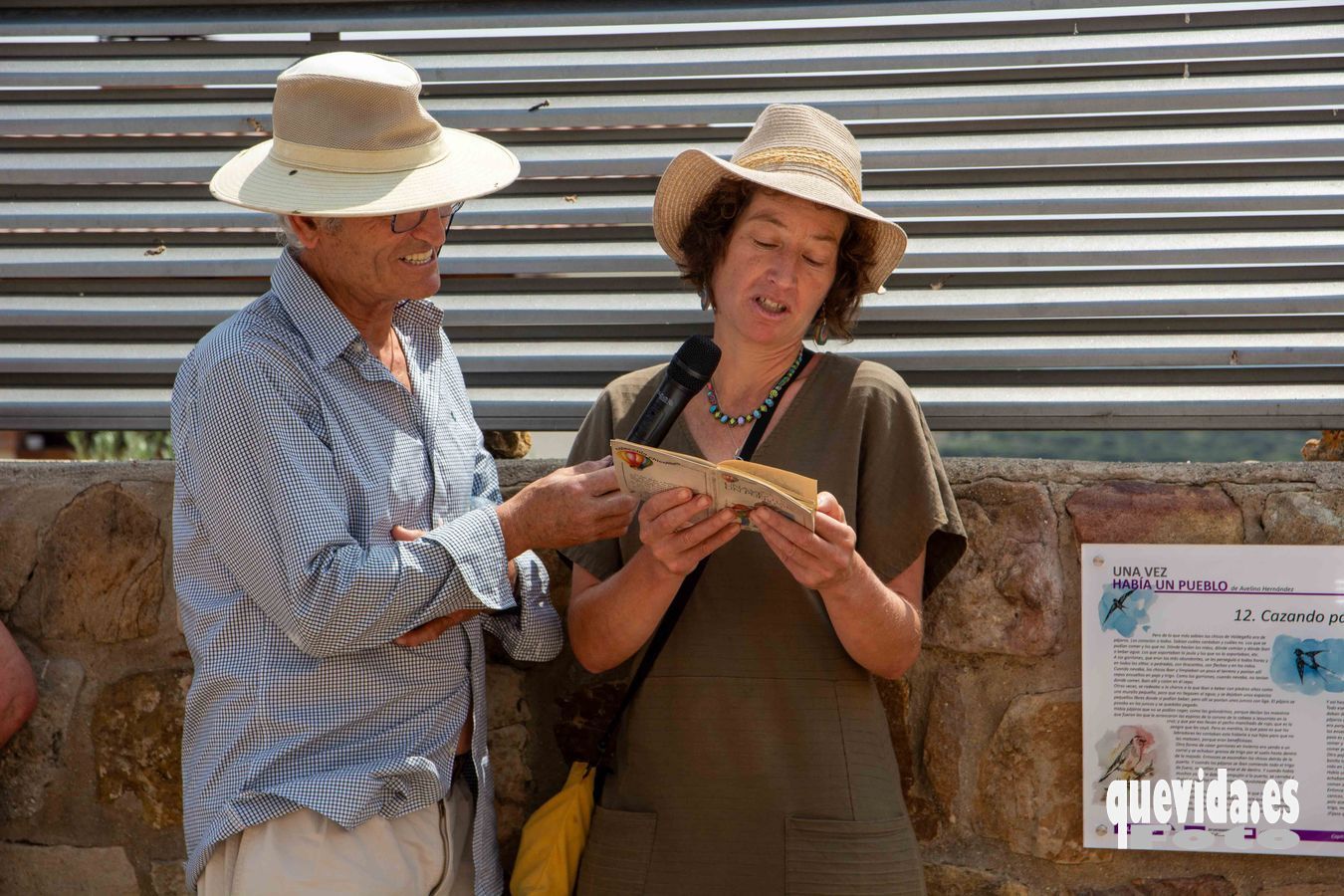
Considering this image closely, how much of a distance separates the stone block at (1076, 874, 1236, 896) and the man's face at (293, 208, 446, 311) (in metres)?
2.05

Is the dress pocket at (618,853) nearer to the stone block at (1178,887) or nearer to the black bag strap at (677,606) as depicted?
the black bag strap at (677,606)

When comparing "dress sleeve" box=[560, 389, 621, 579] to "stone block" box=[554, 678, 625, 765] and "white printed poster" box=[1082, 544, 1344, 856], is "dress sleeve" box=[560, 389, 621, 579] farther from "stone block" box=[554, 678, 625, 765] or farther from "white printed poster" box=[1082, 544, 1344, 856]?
"white printed poster" box=[1082, 544, 1344, 856]

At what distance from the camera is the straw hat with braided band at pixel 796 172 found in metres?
2.68

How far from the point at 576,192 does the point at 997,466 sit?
127cm

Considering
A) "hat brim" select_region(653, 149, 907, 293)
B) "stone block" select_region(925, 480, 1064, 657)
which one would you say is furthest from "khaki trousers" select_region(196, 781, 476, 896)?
"hat brim" select_region(653, 149, 907, 293)

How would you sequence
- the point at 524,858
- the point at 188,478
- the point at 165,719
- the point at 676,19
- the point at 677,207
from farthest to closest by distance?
the point at 676,19
the point at 165,719
the point at 677,207
the point at 524,858
the point at 188,478

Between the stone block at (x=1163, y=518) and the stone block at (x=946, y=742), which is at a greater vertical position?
the stone block at (x=1163, y=518)

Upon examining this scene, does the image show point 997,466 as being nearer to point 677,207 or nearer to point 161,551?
point 677,207

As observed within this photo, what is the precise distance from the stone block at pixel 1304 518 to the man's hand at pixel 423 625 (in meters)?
1.82

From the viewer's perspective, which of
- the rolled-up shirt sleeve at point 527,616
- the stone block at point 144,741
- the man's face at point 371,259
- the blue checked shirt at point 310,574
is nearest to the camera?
the blue checked shirt at point 310,574

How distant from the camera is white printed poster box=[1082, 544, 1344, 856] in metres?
2.96

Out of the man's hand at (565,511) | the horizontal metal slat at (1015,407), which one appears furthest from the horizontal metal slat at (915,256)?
the man's hand at (565,511)

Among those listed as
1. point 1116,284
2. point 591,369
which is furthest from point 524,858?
point 1116,284

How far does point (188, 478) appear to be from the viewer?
7.81 ft
